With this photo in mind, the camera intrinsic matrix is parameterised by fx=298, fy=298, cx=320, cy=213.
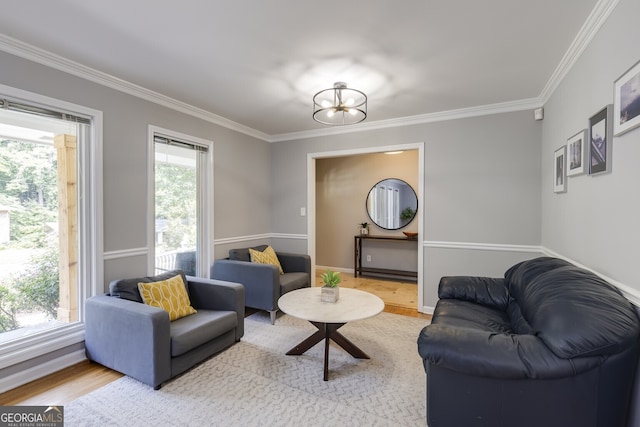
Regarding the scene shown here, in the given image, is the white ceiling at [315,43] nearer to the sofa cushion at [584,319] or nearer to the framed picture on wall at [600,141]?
the framed picture on wall at [600,141]

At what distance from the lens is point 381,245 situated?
227 inches

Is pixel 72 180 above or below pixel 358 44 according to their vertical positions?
below

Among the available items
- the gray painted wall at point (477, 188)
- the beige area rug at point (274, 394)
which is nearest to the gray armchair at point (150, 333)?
the beige area rug at point (274, 394)

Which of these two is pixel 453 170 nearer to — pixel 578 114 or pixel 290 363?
pixel 578 114

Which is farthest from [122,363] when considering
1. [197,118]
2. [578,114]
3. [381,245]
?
[381,245]

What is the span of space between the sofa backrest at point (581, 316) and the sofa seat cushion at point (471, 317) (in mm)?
289

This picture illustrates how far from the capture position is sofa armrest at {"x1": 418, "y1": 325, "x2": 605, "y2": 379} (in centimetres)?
129

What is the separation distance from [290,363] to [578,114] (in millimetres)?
2937

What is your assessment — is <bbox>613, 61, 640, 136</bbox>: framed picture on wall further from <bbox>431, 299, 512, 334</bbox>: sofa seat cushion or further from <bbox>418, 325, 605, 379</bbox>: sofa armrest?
<bbox>431, 299, 512, 334</bbox>: sofa seat cushion

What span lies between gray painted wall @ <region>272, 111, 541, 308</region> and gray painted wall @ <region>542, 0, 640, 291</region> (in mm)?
630

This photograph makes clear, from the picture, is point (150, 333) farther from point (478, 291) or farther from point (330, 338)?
point (478, 291)

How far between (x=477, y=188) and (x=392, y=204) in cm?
217

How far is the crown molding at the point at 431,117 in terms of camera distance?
3.28 meters

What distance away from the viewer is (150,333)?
2070 mm
